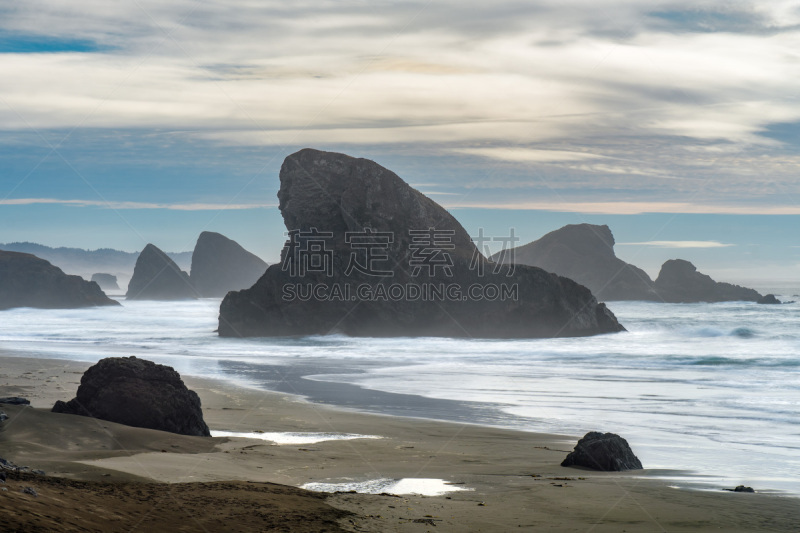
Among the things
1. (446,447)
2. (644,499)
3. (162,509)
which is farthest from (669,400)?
(162,509)

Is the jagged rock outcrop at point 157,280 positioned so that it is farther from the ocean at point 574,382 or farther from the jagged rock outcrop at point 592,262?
the ocean at point 574,382

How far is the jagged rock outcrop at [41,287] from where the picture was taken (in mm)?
103062

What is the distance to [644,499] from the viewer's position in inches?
292

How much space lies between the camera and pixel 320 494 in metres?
7.02

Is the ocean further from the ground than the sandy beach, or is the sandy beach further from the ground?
the sandy beach

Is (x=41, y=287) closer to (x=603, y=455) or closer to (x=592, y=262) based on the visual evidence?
(x=592, y=262)

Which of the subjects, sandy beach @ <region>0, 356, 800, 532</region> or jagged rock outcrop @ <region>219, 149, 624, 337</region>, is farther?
jagged rock outcrop @ <region>219, 149, 624, 337</region>

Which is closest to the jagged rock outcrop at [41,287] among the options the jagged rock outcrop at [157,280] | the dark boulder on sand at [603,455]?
the jagged rock outcrop at [157,280]

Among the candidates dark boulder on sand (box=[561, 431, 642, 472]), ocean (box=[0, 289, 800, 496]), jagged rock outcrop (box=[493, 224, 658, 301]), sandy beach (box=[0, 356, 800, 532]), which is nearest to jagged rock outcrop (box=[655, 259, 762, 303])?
jagged rock outcrop (box=[493, 224, 658, 301])

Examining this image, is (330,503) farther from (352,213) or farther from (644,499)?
(352,213)

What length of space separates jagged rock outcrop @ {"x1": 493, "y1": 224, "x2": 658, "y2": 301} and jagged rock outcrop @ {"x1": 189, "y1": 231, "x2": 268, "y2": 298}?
203 ft

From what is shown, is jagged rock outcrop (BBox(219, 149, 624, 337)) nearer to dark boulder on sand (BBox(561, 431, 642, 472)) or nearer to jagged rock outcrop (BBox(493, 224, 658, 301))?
dark boulder on sand (BBox(561, 431, 642, 472))

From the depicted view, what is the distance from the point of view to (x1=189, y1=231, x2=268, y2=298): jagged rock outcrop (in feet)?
504

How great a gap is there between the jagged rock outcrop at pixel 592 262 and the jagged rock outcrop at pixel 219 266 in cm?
6197
